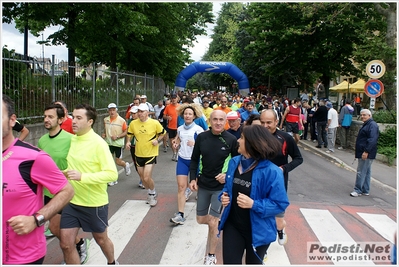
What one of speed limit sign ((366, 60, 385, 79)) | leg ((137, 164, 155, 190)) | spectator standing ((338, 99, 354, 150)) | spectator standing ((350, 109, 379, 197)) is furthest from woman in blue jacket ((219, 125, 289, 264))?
spectator standing ((338, 99, 354, 150))

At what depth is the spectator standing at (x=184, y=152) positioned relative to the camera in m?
6.12

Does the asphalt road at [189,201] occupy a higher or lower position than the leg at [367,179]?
lower

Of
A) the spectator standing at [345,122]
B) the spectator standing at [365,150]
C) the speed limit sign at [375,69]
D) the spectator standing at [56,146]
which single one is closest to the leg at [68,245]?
the spectator standing at [56,146]

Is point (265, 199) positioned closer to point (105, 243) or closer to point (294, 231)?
point (105, 243)

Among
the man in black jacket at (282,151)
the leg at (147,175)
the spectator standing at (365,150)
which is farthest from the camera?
the spectator standing at (365,150)

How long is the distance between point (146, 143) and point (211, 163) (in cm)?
236

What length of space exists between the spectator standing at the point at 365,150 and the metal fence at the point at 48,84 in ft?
25.2

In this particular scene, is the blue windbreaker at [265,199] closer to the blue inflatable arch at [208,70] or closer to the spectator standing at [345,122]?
the spectator standing at [345,122]

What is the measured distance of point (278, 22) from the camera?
2505cm

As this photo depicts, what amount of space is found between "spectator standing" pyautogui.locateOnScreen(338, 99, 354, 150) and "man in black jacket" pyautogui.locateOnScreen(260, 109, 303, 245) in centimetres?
1088

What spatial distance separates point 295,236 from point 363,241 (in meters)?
1.02

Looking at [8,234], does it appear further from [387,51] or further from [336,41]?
[336,41]

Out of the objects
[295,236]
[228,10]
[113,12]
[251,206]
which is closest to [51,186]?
[251,206]

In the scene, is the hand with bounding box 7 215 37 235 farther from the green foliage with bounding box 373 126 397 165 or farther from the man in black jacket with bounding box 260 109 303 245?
the green foliage with bounding box 373 126 397 165
